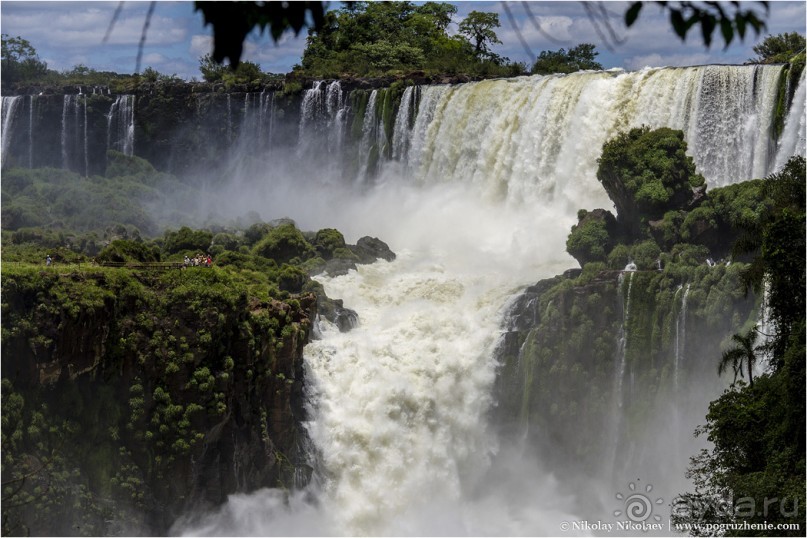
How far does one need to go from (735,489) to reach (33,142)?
35494 mm

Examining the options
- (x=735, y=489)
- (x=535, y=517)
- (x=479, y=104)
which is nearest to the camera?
(x=735, y=489)

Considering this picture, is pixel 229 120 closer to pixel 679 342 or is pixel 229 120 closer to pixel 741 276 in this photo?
pixel 679 342

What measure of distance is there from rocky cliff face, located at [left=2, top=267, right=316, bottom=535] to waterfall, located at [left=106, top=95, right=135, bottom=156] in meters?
24.9

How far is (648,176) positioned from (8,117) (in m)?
27.4

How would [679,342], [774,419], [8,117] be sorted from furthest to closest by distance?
1. [8,117]
2. [679,342]
3. [774,419]

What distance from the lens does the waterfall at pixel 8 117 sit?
4403 cm

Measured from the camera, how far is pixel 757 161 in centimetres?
2781

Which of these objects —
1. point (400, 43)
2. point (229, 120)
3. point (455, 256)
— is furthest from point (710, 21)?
point (400, 43)

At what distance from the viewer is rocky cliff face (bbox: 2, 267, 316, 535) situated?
1831 cm

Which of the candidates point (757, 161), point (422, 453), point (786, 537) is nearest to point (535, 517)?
point (422, 453)

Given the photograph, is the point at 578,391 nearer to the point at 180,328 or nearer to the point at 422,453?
the point at 422,453

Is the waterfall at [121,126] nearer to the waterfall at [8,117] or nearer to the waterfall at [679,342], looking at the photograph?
the waterfall at [8,117]

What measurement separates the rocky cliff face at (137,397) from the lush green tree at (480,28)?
3491 cm

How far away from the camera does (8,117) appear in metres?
44.3
